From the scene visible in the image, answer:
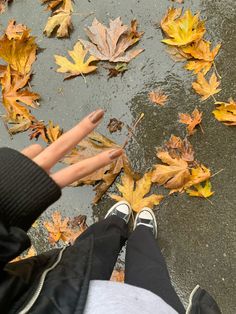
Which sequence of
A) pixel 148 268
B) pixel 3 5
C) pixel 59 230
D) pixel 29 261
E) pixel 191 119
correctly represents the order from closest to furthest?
pixel 29 261 < pixel 148 268 < pixel 191 119 < pixel 59 230 < pixel 3 5

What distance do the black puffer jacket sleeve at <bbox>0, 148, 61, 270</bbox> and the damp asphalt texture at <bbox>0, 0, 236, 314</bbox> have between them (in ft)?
3.96

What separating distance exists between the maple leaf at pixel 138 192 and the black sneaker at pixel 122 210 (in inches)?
1.1

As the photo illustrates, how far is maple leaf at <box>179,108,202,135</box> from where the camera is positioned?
2.19 metres

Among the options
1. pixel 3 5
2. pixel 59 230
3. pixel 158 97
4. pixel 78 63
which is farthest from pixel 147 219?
pixel 3 5

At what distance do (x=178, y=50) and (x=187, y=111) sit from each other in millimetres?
347

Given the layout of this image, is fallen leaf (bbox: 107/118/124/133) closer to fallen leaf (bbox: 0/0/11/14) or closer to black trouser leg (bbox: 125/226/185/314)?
black trouser leg (bbox: 125/226/185/314)

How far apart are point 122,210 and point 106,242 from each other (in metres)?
0.37

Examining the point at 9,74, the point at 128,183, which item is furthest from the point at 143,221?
the point at 9,74

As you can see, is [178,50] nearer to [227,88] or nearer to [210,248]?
[227,88]

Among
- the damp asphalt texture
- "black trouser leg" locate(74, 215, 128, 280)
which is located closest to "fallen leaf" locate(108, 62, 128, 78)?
the damp asphalt texture

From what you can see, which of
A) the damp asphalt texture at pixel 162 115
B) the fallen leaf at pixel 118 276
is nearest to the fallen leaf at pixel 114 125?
the damp asphalt texture at pixel 162 115

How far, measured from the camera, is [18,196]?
1.05 m

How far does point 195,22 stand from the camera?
2271 mm

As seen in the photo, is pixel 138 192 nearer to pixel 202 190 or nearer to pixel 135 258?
pixel 202 190
